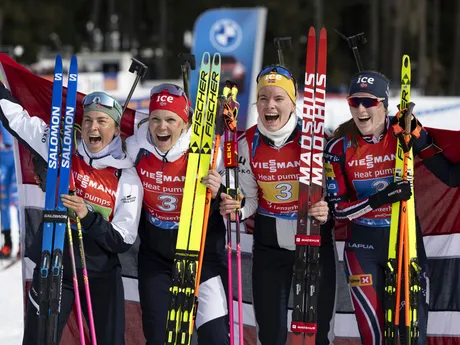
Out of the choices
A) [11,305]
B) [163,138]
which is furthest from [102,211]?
[11,305]

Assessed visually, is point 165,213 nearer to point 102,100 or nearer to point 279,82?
point 102,100

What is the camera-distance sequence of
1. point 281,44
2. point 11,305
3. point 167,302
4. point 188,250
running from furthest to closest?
point 11,305
point 281,44
point 167,302
point 188,250

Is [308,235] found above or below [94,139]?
below

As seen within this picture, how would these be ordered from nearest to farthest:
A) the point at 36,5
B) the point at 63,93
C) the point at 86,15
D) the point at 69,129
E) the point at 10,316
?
the point at 69,129, the point at 63,93, the point at 10,316, the point at 36,5, the point at 86,15

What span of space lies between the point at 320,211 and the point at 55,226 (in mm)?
1301

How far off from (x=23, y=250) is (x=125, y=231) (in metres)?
1.07

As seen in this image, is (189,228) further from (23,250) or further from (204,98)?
(23,250)

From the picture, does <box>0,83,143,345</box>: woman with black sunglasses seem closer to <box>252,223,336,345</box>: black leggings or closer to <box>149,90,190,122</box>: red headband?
<box>149,90,190,122</box>: red headband

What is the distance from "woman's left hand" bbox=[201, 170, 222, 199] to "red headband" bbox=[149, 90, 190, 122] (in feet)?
1.05

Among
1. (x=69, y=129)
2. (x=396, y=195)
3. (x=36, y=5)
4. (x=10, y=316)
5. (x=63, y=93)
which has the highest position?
(x=36, y=5)

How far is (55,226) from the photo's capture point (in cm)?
388

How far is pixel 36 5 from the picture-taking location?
135 feet

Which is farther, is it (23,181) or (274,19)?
(274,19)

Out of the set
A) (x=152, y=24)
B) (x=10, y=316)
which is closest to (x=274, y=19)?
(x=152, y=24)
